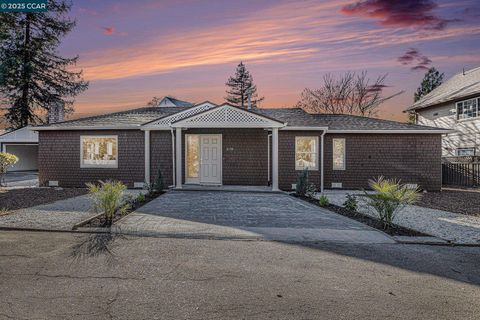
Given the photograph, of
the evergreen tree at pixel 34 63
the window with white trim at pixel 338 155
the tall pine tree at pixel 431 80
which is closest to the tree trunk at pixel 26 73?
the evergreen tree at pixel 34 63

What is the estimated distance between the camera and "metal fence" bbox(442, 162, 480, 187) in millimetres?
16125

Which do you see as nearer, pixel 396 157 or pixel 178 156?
pixel 178 156

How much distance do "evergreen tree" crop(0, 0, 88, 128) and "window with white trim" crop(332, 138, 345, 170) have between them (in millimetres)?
25252

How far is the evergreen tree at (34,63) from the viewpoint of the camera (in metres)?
26.9

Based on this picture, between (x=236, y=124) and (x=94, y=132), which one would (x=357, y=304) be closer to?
(x=236, y=124)

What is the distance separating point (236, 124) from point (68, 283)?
9774mm

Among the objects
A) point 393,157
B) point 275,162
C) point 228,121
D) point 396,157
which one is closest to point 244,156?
point 275,162

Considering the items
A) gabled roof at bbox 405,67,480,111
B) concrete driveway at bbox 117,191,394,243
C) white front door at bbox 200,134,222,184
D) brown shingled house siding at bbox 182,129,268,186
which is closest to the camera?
concrete driveway at bbox 117,191,394,243

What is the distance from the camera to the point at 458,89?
20.5m

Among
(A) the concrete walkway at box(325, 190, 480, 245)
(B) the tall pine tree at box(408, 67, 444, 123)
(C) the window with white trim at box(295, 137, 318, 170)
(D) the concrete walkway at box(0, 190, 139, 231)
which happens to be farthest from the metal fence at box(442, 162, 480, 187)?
(B) the tall pine tree at box(408, 67, 444, 123)

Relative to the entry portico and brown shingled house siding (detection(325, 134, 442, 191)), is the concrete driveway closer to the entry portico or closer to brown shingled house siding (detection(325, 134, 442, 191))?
the entry portico

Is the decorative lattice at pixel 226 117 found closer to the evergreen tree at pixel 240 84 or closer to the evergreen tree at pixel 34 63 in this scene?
the evergreen tree at pixel 34 63

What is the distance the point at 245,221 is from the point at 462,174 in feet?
50.7

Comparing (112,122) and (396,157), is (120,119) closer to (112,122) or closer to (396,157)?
(112,122)
